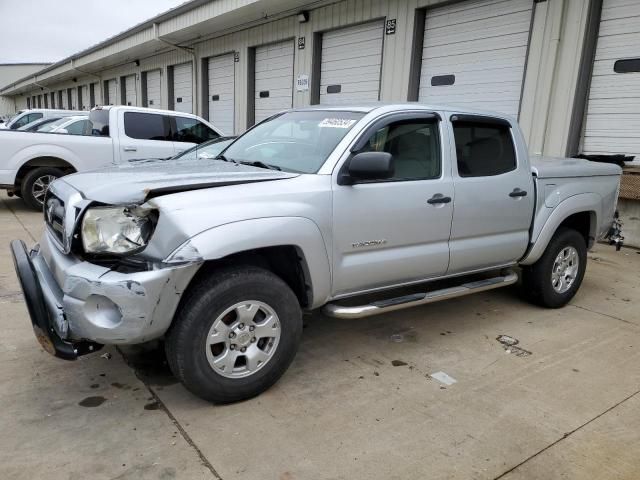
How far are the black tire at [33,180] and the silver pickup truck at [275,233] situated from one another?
5.85 meters

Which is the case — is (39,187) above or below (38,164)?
below

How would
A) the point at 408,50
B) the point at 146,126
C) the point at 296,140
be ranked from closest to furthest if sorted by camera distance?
the point at 296,140
the point at 146,126
the point at 408,50

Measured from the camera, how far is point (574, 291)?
16.9 feet

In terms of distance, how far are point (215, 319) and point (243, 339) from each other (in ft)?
0.79

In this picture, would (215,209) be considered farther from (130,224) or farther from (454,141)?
(454,141)

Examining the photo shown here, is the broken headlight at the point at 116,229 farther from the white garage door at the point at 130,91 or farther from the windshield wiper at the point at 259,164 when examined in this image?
the white garage door at the point at 130,91

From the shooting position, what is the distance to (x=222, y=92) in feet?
53.5

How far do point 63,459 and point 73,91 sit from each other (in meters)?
35.1

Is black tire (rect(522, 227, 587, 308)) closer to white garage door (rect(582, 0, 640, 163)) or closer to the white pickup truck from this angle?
white garage door (rect(582, 0, 640, 163))

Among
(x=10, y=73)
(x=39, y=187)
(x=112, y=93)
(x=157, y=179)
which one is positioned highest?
(x=10, y=73)

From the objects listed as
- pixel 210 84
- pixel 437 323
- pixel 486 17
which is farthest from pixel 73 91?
pixel 437 323

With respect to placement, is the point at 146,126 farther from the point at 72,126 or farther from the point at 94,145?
the point at 72,126

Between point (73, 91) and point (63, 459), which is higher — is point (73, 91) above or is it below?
above

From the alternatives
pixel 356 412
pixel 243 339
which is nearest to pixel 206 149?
pixel 243 339
